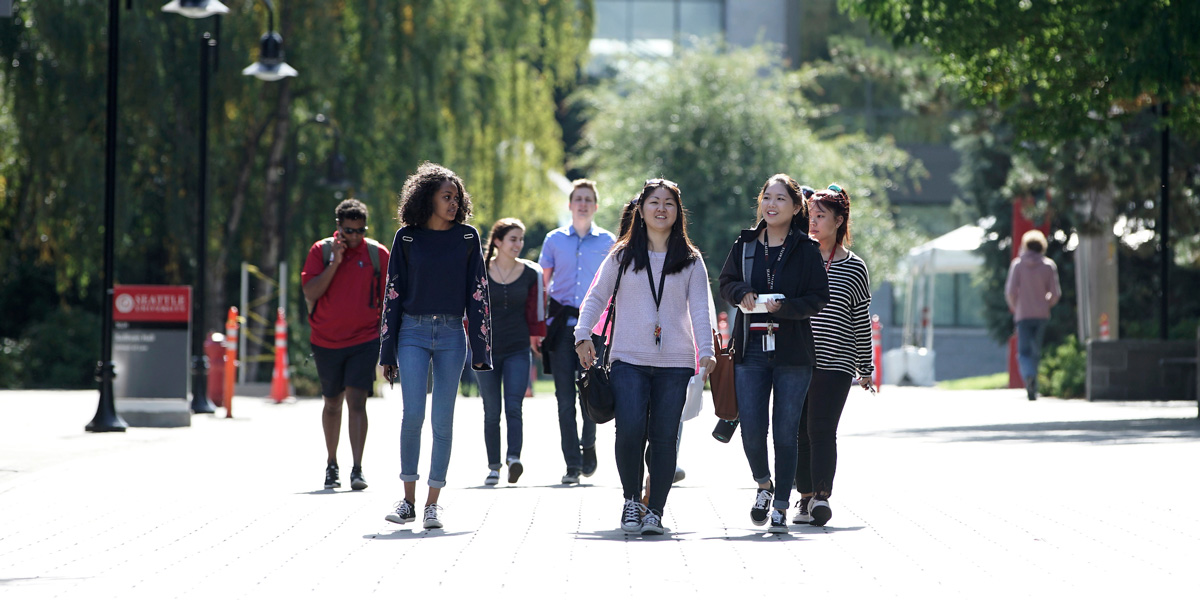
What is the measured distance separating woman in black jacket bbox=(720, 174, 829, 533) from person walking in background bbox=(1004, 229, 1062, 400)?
517 inches

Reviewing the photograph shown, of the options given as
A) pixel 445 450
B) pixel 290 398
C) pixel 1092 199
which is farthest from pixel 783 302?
pixel 1092 199

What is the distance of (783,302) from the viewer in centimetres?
834

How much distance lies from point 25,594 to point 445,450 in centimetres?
272

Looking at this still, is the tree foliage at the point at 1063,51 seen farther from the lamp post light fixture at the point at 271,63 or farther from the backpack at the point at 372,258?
the backpack at the point at 372,258

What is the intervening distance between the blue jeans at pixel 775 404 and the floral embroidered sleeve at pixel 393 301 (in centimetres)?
173

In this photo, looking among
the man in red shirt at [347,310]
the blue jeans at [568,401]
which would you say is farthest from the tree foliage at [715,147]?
the man in red shirt at [347,310]

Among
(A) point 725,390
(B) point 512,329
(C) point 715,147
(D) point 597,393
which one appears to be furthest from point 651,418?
(C) point 715,147

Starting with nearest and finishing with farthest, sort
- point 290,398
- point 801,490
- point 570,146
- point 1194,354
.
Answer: point 801,490
point 1194,354
point 290,398
point 570,146

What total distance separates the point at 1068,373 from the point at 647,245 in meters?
15.5

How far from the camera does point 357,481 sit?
35.3ft

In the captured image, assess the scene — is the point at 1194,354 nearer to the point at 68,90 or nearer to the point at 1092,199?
the point at 1092,199

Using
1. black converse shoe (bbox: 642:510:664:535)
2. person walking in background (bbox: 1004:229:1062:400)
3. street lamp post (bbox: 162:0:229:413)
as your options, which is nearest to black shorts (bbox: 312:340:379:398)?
black converse shoe (bbox: 642:510:664:535)

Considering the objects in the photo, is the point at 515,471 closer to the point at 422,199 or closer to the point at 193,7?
the point at 422,199

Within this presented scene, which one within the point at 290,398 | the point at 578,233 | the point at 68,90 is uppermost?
the point at 68,90
